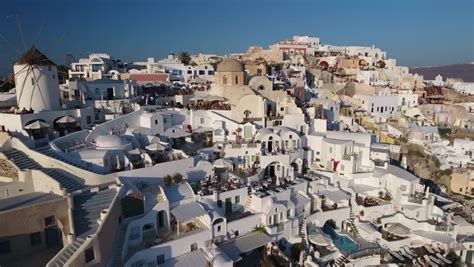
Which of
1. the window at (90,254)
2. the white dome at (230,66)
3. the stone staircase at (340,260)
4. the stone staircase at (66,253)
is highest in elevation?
the white dome at (230,66)

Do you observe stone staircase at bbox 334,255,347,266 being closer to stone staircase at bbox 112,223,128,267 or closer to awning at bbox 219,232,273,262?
awning at bbox 219,232,273,262

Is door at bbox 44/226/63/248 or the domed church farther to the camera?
the domed church

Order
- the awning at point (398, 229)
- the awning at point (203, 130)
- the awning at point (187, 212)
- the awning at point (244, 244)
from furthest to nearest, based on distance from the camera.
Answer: the awning at point (203, 130)
the awning at point (398, 229)
the awning at point (244, 244)
the awning at point (187, 212)

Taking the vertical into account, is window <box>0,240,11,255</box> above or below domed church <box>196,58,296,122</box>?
below

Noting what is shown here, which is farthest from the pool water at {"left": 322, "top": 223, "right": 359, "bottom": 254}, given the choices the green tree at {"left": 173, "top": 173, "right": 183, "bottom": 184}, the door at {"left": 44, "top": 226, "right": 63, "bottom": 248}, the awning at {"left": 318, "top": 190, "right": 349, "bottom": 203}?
the door at {"left": 44, "top": 226, "right": 63, "bottom": 248}

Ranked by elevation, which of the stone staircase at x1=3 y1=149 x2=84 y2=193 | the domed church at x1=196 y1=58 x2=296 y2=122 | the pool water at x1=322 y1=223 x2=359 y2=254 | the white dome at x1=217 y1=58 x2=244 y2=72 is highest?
the white dome at x1=217 y1=58 x2=244 y2=72

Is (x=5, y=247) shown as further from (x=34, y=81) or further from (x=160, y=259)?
(x=34, y=81)

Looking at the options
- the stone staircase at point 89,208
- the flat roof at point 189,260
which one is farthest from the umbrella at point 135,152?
the flat roof at point 189,260

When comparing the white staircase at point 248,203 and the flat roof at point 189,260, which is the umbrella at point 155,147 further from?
the flat roof at point 189,260
